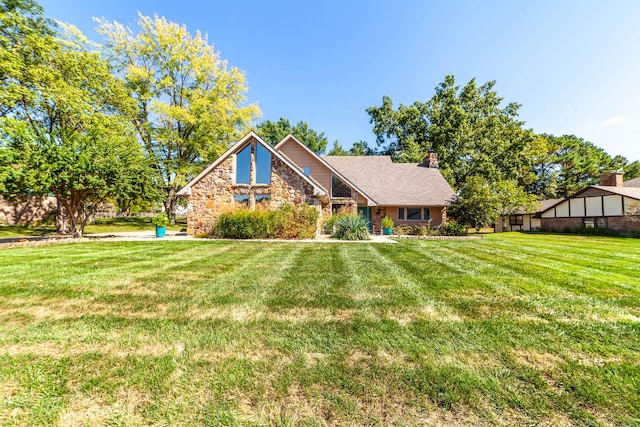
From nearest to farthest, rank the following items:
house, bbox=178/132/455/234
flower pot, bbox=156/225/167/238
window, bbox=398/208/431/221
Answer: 1. flower pot, bbox=156/225/167/238
2. house, bbox=178/132/455/234
3. window, bbox=398/208/431/221

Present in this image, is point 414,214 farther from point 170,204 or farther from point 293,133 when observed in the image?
point 293,133

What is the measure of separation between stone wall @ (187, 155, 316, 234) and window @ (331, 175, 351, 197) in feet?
14.2

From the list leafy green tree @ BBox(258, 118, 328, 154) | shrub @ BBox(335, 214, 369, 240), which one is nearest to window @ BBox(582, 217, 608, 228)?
shrub @ BBox(335, 214, 369, 240)

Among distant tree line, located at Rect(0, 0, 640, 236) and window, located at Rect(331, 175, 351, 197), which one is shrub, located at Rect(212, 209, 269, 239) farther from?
window, located at Rect(331, 175, 351, 197)

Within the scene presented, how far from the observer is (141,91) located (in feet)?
79.0

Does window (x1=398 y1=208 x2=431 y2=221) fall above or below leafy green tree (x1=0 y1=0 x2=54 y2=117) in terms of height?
below

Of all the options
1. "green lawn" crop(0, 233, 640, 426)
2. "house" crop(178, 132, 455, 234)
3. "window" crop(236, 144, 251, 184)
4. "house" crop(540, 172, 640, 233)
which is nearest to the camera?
"green lawn" crop(0, 233, 640, 426)

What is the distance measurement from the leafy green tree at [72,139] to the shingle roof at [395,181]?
14424 millimetres

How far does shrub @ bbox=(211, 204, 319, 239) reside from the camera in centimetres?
1250

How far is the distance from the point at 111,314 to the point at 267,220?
9359 mm

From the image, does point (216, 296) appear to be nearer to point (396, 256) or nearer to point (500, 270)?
point (396, 256)

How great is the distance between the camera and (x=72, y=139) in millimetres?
11594

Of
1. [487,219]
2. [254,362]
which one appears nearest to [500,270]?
[254,362]

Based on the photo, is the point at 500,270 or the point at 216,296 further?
the point at 500,270
